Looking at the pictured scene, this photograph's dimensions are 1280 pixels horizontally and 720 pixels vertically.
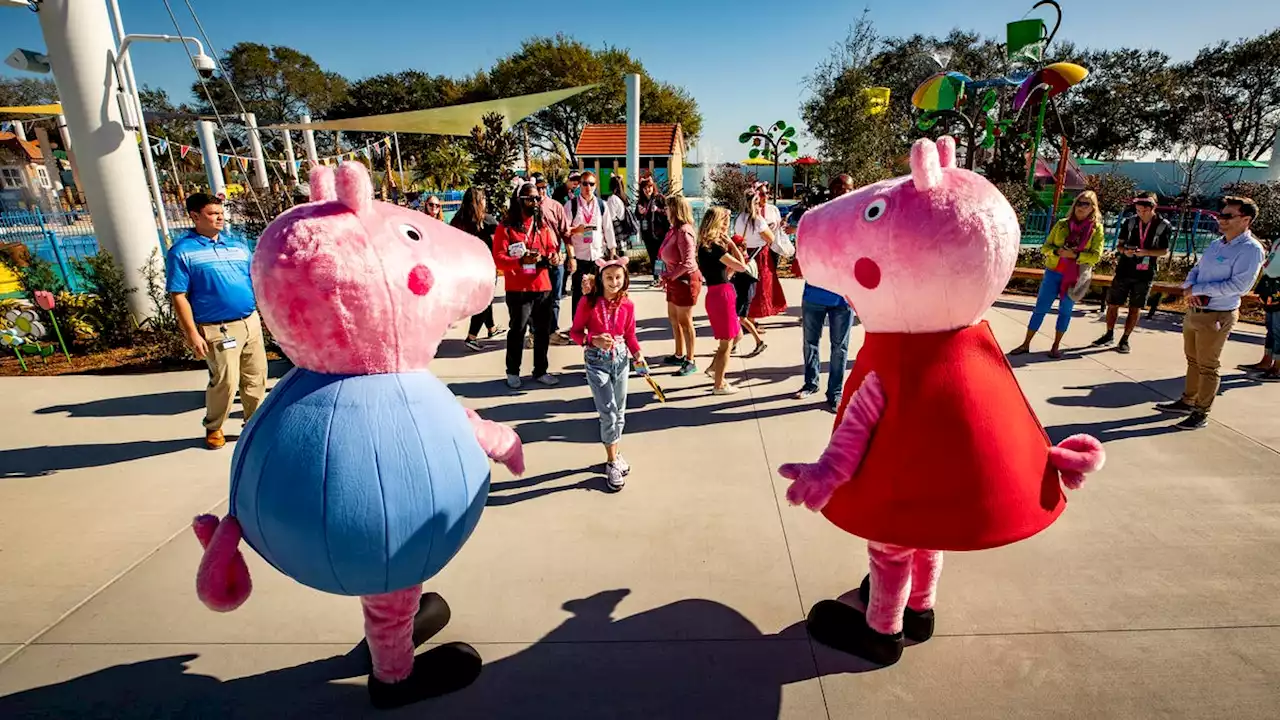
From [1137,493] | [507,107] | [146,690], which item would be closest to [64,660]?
[146,690]

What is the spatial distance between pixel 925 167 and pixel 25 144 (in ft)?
171

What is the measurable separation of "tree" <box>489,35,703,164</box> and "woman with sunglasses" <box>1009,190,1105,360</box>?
3527 cm

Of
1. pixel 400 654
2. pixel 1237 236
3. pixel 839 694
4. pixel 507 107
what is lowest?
pixel 839 694

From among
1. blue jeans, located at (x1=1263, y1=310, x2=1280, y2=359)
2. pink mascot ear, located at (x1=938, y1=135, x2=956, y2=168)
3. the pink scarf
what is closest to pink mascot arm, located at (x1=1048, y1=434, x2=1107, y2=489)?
pink mascot ear, located at (x1=938, y1=135, x2=956, y2=168)

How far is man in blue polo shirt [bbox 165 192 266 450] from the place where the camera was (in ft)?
12.9

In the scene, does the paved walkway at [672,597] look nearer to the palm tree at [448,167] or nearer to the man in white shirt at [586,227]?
the man in white shirt at [586,227]

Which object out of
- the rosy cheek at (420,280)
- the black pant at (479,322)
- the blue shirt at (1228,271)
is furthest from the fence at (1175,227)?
the rosy cheek at (420,280)

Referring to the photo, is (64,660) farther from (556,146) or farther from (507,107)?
(556,146)

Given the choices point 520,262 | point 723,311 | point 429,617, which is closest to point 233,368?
point 520,262

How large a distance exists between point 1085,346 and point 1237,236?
2482mm

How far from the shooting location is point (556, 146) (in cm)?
4281

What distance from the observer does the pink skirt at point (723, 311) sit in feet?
17.1

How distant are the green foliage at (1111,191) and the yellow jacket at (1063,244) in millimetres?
11883

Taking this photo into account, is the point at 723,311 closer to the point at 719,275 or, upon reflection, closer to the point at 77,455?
the point at 719,275
